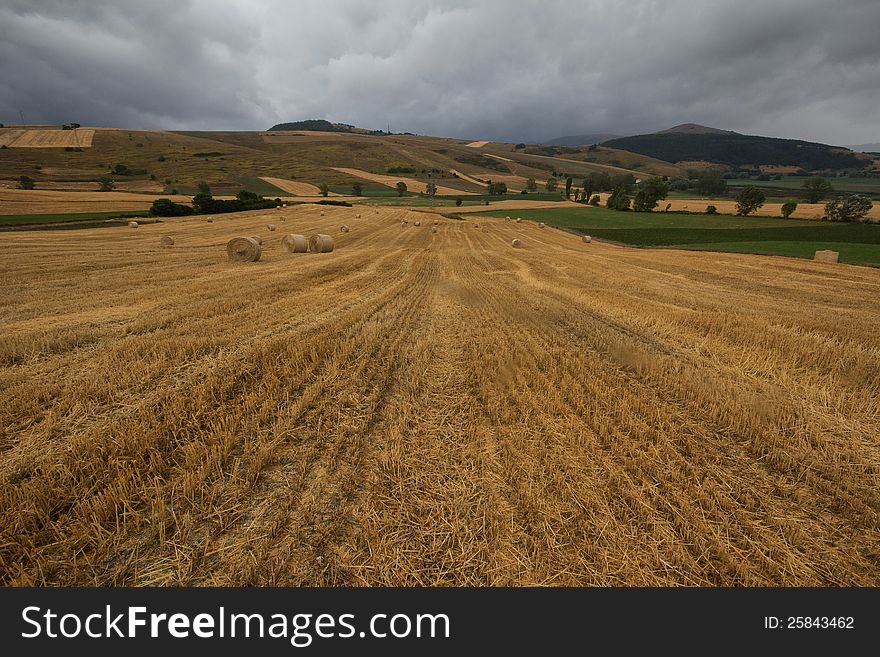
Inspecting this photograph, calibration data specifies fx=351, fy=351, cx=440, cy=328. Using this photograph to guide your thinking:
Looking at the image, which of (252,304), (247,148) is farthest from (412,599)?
(247,148)

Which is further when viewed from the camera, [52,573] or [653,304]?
[653,304]

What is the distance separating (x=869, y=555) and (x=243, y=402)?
6523 mm

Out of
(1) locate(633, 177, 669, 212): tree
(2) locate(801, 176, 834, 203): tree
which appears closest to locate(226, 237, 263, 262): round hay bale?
(1) locate(633, 177, 669, 212): tree

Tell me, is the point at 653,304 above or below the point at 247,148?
below

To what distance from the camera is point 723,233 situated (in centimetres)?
4341

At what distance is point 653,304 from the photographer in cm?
1166

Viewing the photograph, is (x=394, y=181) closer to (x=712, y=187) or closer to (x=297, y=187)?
(x=297, y=187)

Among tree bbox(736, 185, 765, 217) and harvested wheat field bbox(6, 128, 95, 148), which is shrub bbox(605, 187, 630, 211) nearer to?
tree bbox(736, 185, 765, 217)

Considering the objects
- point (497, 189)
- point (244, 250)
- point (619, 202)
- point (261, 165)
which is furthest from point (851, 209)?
point (261, 165)

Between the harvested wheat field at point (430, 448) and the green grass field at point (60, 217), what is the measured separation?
3813 cm

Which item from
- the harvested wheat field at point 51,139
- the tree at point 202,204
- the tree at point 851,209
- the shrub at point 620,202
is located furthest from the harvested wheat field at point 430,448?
the harvested wheat field at point 51,139

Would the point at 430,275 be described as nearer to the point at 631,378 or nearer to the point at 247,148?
the point at 631,378

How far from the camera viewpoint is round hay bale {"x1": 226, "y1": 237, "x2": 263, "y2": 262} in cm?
1845

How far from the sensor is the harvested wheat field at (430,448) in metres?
2.65
